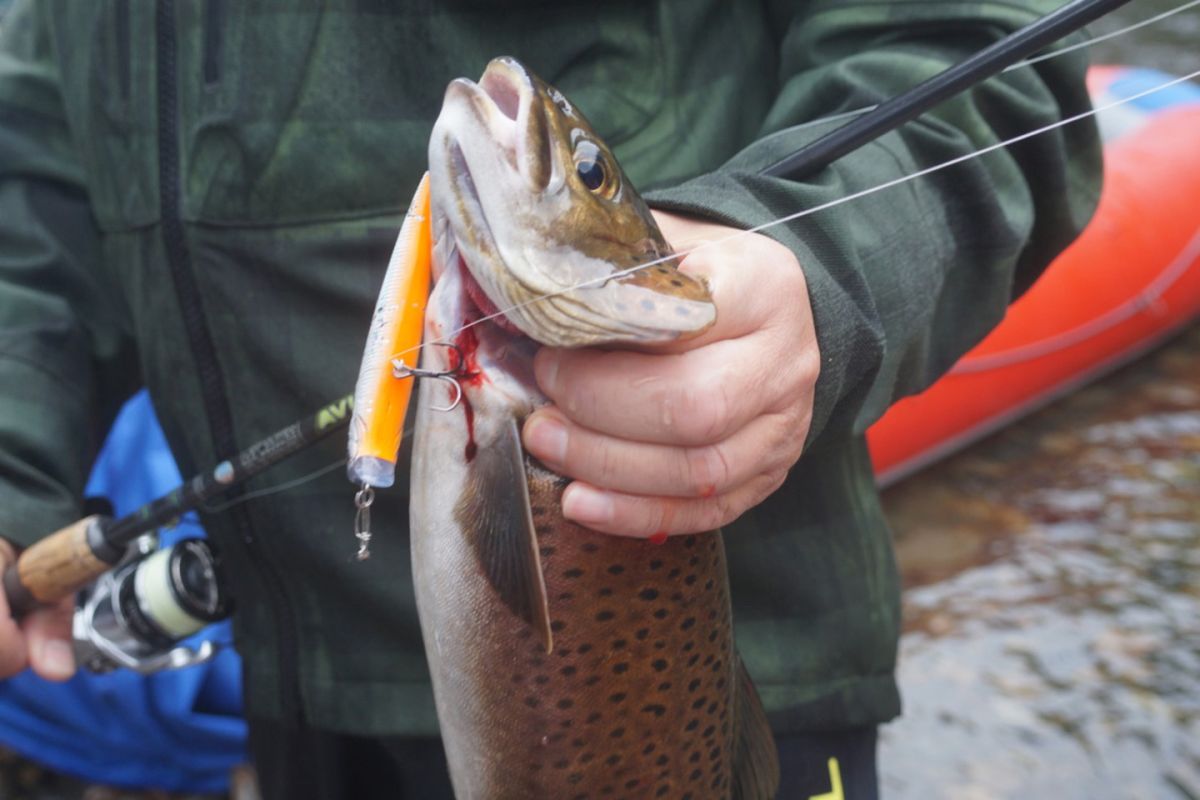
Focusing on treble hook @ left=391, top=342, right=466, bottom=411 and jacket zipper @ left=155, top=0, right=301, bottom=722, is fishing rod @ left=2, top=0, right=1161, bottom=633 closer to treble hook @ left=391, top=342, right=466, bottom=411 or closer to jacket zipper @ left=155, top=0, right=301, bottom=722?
jacket zipper @ left=155, top=0, right=301, bottom=722

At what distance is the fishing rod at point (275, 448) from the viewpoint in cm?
127

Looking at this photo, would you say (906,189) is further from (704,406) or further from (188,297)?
(188,297)

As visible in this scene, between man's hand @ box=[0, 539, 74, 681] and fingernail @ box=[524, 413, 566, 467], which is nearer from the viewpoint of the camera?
fingernail @ box=[524, 413, 566, 467]

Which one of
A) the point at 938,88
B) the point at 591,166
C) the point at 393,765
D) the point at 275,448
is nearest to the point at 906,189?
the point at 938,88

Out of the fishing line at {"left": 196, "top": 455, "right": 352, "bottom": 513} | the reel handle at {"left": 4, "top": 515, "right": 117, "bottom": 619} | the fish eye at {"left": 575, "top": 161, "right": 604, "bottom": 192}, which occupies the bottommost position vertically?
the reel handle at {"left": 4, "top": 515, "right": 117, "bottom": 619}

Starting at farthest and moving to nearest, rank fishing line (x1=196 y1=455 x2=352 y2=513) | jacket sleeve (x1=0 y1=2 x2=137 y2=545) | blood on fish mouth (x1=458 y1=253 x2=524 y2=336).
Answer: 1. jacket sleeve (x1=0 y1=2 x2=137 y2=545)
2. fishing line (x1=196 y1=455 x2=352 y2=513)
3. blood on fish mouth (x1=458 y1=253 x2=524 y2=336)

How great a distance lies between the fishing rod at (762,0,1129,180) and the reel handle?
114 centimetres

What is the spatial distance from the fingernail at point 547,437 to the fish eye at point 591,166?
224 millimetres

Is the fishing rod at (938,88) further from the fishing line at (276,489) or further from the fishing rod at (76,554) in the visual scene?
the fishing rod at (76,554)

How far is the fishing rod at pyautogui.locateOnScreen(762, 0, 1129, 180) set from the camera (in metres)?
1.26

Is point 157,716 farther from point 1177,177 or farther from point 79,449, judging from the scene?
point 1177,177

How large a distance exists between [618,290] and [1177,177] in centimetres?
447

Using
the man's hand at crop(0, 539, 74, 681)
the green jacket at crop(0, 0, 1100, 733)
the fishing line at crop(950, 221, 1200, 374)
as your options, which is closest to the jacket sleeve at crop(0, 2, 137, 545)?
the green jacket at crop(0, 0, 1100, 733)

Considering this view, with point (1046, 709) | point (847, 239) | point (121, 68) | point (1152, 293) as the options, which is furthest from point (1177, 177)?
point (121, 68)
